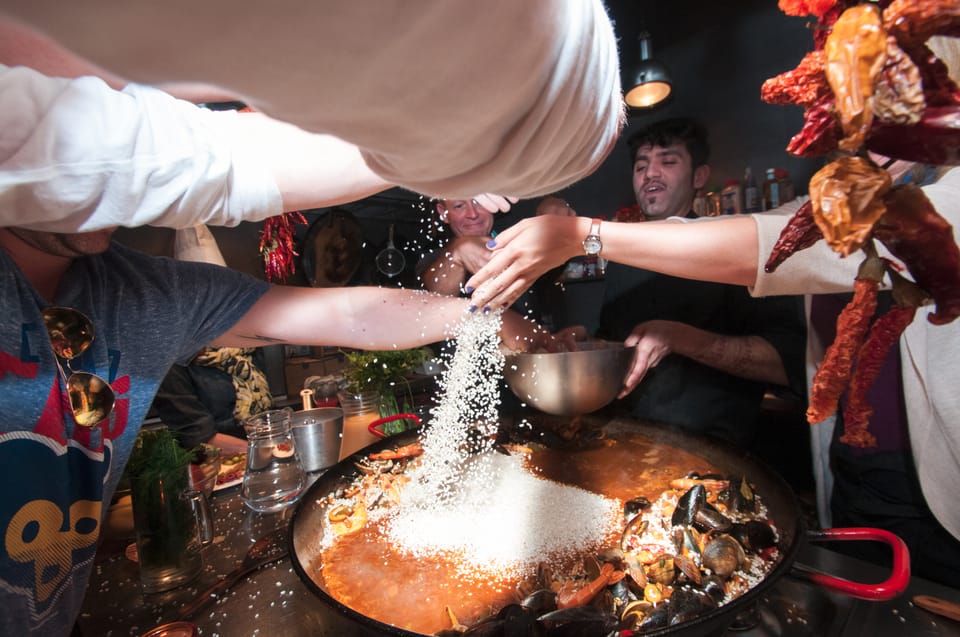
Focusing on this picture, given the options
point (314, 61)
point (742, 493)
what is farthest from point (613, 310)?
point (314, 61)

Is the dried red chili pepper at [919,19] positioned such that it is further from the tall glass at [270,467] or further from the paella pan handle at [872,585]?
the tall glass at [270,467]

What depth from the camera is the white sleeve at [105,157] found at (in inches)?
16.9

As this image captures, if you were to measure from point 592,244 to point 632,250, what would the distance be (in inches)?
3.2

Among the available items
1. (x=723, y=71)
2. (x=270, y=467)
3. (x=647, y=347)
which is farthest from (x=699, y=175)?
(x=270, y=467)

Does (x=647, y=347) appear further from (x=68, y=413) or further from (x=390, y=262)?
(x=390, y=262)

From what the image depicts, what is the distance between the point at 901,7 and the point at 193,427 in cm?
253

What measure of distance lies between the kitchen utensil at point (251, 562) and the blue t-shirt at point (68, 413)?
183 mm

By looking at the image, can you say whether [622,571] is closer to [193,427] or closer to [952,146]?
[952,146]

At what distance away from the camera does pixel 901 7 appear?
0.27 meters

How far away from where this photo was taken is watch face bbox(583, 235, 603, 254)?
879 mm

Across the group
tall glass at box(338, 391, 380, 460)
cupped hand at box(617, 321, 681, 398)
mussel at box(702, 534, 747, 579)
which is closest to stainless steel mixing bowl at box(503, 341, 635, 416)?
cupped hand at box(617, 321, 681, 398)

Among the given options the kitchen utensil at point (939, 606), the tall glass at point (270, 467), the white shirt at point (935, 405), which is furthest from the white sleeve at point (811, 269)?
the tall glass at point (270, 467)

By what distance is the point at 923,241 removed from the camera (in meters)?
0.31

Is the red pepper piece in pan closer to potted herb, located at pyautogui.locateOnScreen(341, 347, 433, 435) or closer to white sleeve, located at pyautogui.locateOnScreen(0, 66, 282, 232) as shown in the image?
white sleeve, located at pyautogui.locateOnScreen(0, 66, 282, 232)
